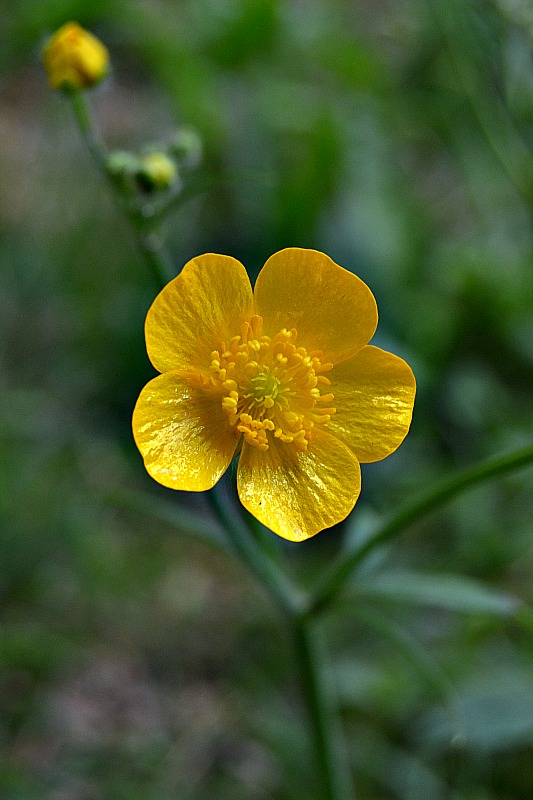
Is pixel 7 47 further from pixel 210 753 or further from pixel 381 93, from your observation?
pixel 210 753

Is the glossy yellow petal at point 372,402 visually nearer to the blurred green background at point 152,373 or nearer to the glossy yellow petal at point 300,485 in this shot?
the glossy yellow petal at point 300,485

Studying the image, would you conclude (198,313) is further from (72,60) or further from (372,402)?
(72,60)

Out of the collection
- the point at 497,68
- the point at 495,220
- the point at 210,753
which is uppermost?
the point at 497,68

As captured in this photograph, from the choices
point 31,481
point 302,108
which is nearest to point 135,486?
point 31,481

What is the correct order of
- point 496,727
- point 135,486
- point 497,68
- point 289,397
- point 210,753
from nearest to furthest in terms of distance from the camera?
point 289,397
point 496,727
point 210,753
point 135,486
point 497,68

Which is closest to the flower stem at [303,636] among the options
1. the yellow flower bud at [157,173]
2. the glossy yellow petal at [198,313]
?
the glossy yellow petal at [198,313]

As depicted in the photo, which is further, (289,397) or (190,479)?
(289,397)

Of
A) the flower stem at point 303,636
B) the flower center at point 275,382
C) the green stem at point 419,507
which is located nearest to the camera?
the green stem at point 419,507
